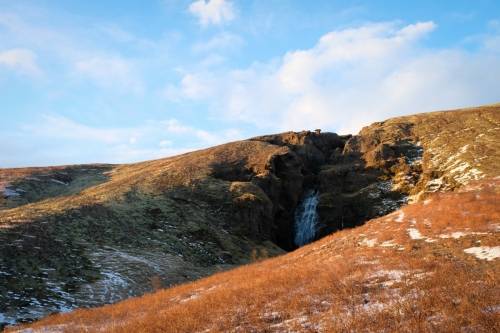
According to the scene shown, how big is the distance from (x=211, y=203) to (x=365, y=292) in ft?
134

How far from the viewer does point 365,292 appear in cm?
1752

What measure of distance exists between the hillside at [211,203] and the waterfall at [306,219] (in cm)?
69

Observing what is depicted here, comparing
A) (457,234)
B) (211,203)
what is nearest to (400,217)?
(457,234)

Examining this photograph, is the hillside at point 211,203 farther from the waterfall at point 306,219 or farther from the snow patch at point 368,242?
the snow patch at point 368,242

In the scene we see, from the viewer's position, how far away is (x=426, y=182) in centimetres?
5597

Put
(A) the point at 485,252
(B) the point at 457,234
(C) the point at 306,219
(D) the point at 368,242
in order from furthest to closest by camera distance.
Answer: (C) the point at 306,219 < (D) the point at 368,242 < (B) the point at 457,234 < (A) the point at 485,252

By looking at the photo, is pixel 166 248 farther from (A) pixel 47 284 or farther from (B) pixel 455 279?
(B) pixel 455 279

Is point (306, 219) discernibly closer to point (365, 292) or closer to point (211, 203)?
point (211, 203)

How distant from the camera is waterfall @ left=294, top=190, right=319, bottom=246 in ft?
193

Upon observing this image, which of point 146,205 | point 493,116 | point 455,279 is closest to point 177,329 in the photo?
point 455,279

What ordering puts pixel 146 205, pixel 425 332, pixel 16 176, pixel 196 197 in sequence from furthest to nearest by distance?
1. pixel 16 176
2. pixel 196 197
3. pixel 146 205
4. pixel 425 332

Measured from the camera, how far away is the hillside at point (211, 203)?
33094 mm

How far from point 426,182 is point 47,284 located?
45.4 m

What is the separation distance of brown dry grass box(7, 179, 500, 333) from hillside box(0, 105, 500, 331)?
725mm
